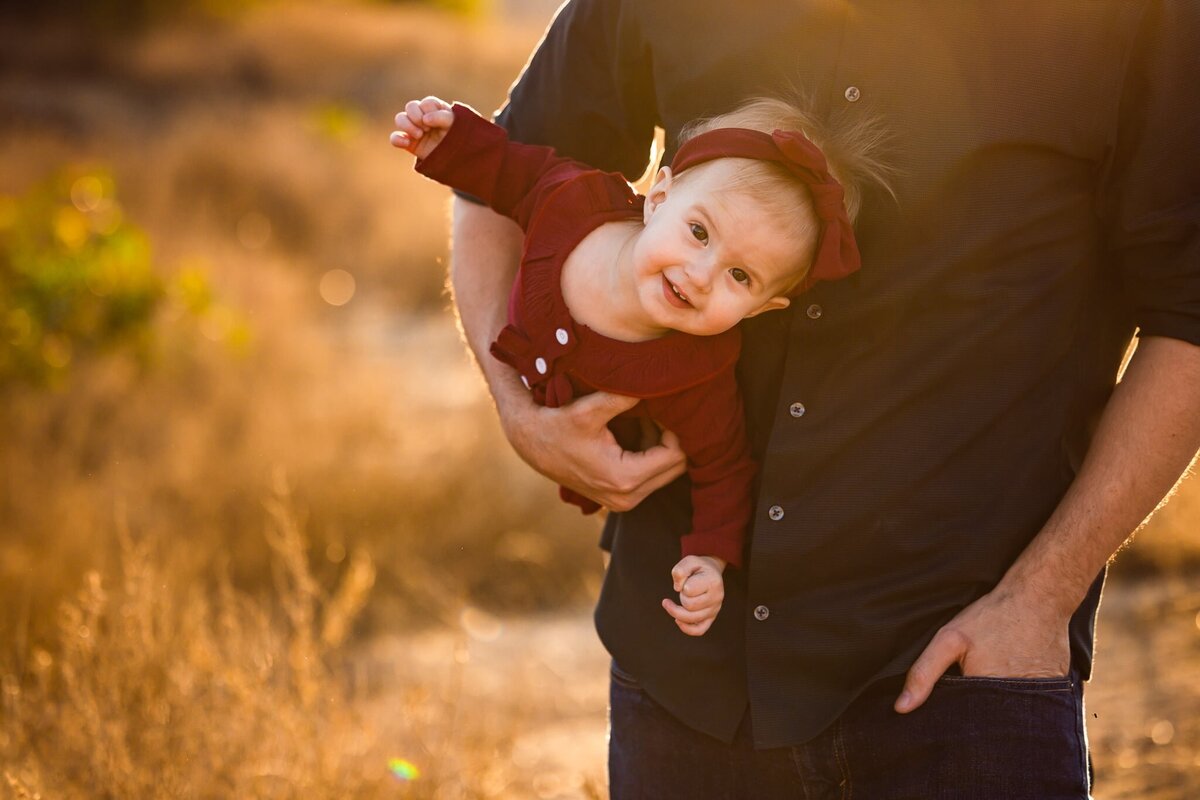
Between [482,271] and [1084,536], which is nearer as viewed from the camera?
[1084,536]

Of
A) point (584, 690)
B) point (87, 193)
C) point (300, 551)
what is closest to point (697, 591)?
point (300, 551)

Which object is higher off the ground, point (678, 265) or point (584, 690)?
point (584, 690)

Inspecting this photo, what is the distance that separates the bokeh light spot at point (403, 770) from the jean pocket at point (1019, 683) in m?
2.03

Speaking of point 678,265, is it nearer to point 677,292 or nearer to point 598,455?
point 677,292

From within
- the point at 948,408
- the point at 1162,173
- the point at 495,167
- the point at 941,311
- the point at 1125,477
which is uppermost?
the point at 495,167

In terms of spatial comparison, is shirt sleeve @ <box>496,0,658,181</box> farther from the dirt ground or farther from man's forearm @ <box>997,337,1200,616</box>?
the dirt ground

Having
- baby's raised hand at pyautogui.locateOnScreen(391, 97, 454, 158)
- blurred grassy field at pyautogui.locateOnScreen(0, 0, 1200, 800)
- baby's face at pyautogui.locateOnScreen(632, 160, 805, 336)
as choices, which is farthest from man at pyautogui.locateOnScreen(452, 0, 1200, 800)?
blurred grassy field at pyautogui.locateOnScreen(0, 0, 1200, 800)

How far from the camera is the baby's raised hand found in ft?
7.09

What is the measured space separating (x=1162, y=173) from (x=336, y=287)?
36.8 feet

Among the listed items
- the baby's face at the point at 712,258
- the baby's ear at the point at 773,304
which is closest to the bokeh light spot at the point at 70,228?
the baby's face at the point at 712,258

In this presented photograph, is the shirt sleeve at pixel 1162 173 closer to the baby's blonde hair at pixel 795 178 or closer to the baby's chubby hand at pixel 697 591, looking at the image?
the baby's blonde hair at pixel 795 178

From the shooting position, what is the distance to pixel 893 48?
73.7 inches

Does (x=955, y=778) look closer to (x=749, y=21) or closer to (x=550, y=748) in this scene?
(x=749, y=21)

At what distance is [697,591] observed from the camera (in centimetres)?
194
